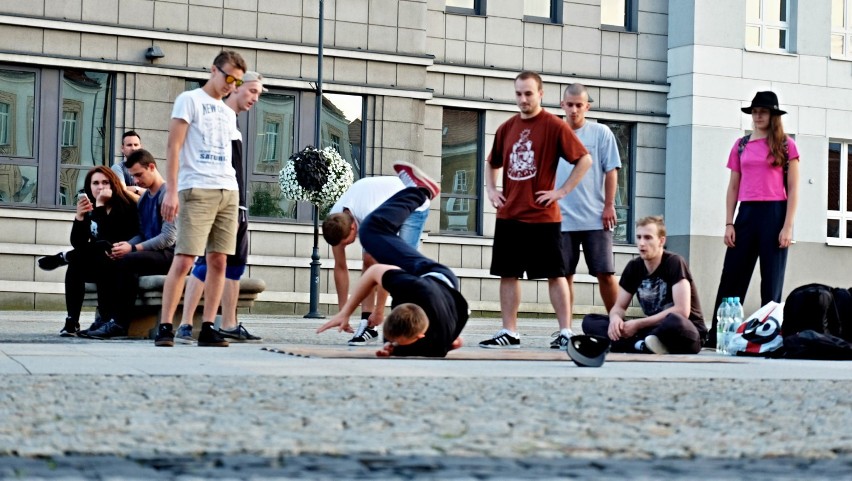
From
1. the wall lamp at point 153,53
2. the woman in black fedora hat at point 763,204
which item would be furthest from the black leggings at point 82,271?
the wall lamp at point 153,53

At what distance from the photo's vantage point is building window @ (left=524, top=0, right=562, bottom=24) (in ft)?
83.4

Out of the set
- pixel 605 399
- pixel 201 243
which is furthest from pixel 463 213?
pixel 605 399

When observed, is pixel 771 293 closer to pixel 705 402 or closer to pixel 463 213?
pixel 705 402

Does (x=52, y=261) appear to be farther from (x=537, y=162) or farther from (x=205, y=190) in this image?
(x=537, y=162)

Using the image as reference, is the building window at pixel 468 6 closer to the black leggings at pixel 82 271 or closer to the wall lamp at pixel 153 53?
the wall lamp at pixel 153 53

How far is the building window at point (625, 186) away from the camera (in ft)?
85.8

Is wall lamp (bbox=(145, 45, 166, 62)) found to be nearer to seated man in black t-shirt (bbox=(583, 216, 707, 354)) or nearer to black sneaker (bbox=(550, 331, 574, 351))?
black sneaker (bbox=(550, 331, 574, 351))

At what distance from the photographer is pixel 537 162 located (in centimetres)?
1111

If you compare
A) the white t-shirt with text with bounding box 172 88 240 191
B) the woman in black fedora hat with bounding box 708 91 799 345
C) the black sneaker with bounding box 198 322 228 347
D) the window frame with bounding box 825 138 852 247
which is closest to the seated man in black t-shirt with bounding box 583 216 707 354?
the woman in black fedora hat with bounding box 708 91 799 345

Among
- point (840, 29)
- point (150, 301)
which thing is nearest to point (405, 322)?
point (150, 301)

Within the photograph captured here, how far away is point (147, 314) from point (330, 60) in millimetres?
11837

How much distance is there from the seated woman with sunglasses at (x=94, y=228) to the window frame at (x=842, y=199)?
696 inches

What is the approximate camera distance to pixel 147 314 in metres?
11.8

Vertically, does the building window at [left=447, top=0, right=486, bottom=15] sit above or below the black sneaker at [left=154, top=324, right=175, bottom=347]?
above
